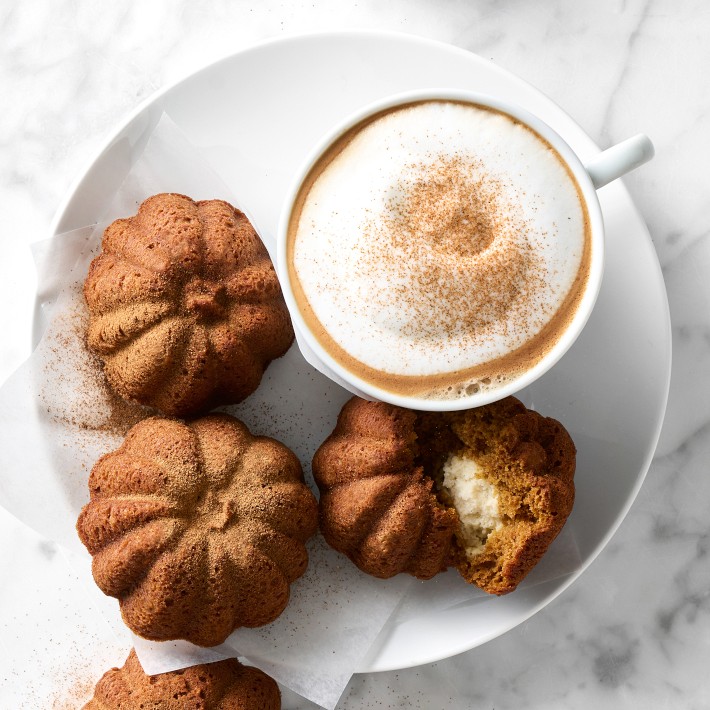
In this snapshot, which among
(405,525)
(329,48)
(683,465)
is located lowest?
(683,465)

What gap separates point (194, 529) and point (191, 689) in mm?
444

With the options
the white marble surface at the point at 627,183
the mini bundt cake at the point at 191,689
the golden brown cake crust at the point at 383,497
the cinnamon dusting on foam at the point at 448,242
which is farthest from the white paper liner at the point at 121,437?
the cinnamon dusting on foam at the point at 448,242

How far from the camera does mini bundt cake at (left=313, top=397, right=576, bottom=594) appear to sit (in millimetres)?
2055

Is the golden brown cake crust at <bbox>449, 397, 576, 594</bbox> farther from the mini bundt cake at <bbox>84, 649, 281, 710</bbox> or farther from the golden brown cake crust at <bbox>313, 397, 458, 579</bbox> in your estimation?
the mini bundt cake at <bbox>84, 649, 281, 710</bbox>

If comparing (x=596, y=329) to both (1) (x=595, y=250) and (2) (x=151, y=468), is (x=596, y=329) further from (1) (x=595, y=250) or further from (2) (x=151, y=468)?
(2) (x=151, y=468)

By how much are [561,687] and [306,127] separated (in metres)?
1.73

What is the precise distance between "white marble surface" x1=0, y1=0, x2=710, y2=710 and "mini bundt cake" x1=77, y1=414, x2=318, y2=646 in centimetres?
51

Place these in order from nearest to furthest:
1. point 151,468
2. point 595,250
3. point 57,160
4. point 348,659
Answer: point 595,250
point 151,468
point 348,659
point 57,160

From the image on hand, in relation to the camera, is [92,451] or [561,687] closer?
[92,451]

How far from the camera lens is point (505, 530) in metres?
2.10

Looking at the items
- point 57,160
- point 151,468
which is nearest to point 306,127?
point 57,160

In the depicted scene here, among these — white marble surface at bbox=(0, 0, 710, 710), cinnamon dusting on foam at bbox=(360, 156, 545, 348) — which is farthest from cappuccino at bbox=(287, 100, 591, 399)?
white marble surface at bbox=(0, 0, 710, 710)

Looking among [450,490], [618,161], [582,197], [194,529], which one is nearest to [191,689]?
[194,529]

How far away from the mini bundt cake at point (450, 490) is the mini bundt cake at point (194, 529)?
0.14 metres
